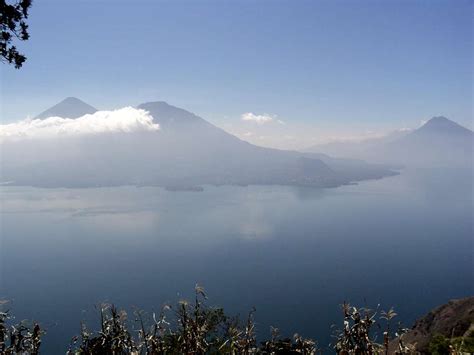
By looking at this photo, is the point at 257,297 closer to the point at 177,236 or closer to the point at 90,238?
the point at 177,236

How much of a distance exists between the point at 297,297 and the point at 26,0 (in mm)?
92852

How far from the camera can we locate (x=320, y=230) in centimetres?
18350

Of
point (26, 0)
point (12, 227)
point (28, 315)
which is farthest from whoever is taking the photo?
point (12, 227)

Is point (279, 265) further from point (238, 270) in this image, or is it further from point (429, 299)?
point (429, 299)

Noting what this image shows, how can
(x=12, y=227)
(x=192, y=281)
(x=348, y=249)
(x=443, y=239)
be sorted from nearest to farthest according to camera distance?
(x=192, y=281) < (x=348, y=249) < (x=443, y=239) < (x=12, y=227)

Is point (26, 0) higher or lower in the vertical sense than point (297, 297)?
higher

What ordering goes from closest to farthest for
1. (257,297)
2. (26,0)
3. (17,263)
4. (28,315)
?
(26,0) < (28,315) < (257,297) < (17,263)

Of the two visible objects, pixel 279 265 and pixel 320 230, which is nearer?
pixel 279 265

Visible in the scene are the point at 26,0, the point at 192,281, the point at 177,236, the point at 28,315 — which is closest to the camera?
the point at 26,0

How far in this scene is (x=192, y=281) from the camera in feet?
356

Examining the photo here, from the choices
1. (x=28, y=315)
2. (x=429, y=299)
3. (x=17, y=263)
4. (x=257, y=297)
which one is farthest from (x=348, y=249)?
(x=17, y=263)

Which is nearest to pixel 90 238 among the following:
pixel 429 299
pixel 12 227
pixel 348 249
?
pixel 12 227

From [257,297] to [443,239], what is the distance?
367 feet

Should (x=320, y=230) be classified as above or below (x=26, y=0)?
below
